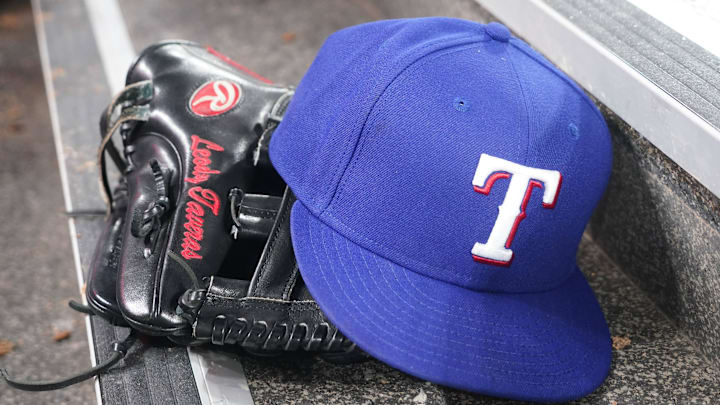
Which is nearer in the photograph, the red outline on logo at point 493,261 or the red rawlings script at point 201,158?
the red outline on logo at point 493,261

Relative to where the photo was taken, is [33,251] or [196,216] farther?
[33,251]

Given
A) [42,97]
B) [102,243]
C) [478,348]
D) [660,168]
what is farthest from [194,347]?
[42,97]

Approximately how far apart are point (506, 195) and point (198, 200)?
A: 1.22 feet

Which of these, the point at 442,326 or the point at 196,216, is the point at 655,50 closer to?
the point at 442,326

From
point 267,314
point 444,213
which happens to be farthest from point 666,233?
point 267,314

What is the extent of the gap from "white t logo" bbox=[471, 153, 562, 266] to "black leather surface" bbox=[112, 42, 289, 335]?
0.29 m

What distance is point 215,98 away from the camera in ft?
2.96

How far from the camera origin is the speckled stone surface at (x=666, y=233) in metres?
0.76

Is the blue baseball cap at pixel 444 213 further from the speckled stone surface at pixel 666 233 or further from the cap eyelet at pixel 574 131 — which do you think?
the speckled stone surface at pixel 666 233

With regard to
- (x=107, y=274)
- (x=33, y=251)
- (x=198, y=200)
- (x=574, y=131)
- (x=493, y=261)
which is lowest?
(x=33, y=251)

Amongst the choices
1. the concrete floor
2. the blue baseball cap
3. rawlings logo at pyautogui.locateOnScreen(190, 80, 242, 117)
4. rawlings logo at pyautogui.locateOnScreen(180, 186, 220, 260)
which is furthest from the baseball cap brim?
the concrete floor

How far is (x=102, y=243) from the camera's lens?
0.88m

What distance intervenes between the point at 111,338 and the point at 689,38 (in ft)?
2.72

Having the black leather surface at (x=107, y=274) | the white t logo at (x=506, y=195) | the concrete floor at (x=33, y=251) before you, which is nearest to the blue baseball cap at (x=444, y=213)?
the white t logo at (x=506, y=195)
